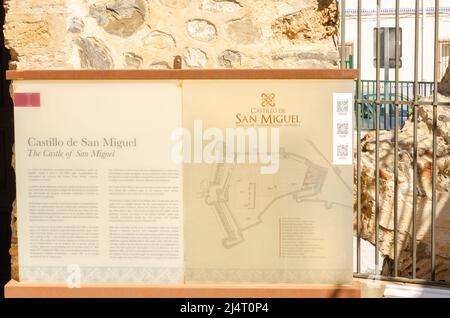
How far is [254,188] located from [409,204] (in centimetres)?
210

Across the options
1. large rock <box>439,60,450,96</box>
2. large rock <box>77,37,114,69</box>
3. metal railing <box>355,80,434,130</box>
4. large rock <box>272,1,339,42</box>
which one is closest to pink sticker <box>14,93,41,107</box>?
large rock <box>77,37,114,69</box>

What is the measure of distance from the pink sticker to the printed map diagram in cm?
96

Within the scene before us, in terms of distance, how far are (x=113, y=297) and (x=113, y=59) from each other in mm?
1286

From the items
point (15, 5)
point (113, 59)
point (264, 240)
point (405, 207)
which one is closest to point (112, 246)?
point (264, 240)

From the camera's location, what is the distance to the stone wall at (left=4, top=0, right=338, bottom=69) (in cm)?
388

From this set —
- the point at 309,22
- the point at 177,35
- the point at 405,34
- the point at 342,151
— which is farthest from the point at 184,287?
the point at 405,34

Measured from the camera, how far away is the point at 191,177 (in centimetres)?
363

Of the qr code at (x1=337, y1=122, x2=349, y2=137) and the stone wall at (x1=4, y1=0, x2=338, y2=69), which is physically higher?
the stone wall at (x1=4, y1=0, x2=338, y2=69)

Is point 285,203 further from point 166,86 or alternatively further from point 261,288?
point 166,86

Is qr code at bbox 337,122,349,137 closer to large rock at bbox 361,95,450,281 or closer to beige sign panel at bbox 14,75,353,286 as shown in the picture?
beige sign panel at bbox 14,75,353,286

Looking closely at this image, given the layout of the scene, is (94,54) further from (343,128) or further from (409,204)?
(409,204)

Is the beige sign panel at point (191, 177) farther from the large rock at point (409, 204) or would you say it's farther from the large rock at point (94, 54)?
the large rock at point (409, 204)

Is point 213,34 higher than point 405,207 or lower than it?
higher

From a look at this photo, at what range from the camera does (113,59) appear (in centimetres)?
393
